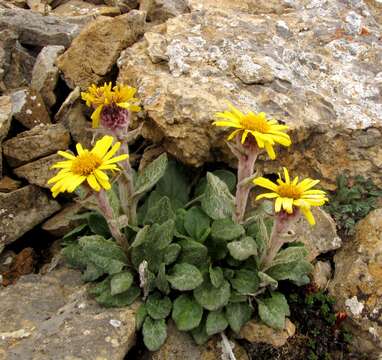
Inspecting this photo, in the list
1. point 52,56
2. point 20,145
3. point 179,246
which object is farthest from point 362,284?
point 52,56

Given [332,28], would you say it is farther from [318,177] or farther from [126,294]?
[126,294]

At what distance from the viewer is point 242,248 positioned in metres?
4.09

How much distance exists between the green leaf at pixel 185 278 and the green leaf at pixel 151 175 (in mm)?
854

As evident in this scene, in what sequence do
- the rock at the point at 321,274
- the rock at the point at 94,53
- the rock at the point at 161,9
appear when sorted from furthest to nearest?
the rock at the point at 161,9 < the rock at the point at 94,53 < the rock at the point at 321,274

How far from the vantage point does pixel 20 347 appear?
3.81 m

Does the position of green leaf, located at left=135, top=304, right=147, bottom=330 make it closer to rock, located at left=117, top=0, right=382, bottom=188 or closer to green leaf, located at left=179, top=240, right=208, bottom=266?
green leaf, located at left=179, top=240, right=208, bottom=266

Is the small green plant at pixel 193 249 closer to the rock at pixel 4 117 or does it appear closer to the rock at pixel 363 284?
the rock at pixel 363 284

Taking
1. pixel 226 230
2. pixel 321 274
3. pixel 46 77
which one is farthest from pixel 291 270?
pixel 46 77

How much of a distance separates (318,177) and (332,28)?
2066 mm

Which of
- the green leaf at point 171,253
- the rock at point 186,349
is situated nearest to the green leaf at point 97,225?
the green leaf at point 171,253

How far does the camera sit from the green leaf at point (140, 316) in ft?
13.4

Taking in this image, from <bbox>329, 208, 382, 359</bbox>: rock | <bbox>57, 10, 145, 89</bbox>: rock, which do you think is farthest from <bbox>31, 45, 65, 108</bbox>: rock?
<bbox>329, 208, 382, 359</bbox>: rock

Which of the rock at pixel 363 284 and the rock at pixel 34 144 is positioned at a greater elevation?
the rock at pixel 34 144

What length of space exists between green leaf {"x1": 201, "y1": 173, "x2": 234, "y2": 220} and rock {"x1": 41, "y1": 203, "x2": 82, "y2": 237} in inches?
57.3
